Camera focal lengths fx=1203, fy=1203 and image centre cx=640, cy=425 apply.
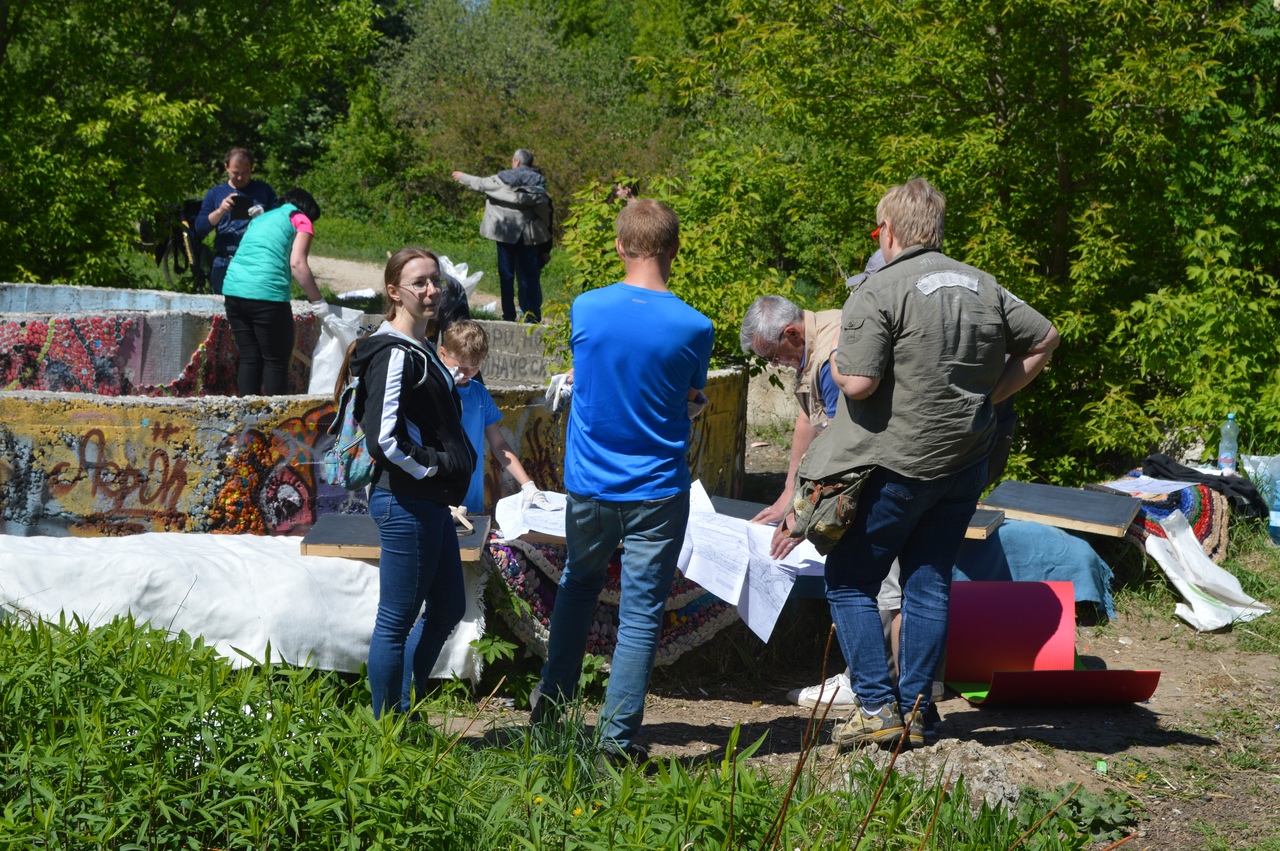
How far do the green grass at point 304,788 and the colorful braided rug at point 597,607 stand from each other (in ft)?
4.50

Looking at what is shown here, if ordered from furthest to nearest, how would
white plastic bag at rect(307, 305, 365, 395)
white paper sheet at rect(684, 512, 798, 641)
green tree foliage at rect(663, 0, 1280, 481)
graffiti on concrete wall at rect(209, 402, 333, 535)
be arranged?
white plastic bag at rect(307, 305, 365, 395) < green tree foliage at rect(663, 0, 1280, 481) < graffiti on concrete wall at rect(209, 402, 333, 535) < white paper sheet at rect(684, 512, 798, 641)

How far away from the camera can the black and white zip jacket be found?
10.9 feet

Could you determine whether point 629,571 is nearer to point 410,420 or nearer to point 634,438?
point 634,438

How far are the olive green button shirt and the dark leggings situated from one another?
4319mm

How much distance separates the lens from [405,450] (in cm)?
331

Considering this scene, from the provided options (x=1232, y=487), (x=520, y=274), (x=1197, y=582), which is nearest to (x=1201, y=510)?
(x=1232, y=487)

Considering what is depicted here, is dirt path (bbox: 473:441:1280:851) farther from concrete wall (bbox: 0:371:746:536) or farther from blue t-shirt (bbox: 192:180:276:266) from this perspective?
blue t-shirt (bbox: 192:180:276:266)

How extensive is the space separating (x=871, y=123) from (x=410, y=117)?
23.1 meters

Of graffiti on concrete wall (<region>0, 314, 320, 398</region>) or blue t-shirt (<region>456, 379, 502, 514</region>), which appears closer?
blue t-shirt (<region>456, 379, 502, 514</region>)

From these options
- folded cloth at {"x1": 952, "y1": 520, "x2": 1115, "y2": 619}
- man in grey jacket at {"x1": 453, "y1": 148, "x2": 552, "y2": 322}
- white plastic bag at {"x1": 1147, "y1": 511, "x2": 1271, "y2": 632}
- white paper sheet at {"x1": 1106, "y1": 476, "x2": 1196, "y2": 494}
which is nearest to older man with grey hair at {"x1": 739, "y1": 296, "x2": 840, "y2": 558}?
folded cloth at {"x1": 952, "y1": 520, "x2": 1115, "y2": 619}

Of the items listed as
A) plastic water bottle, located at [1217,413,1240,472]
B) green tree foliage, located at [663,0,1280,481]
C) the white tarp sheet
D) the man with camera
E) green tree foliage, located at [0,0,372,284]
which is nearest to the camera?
the white tarp sheet

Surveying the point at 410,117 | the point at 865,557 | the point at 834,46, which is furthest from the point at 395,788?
the point at 410,117

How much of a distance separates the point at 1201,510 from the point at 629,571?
3957 mm

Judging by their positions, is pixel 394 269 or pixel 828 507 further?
pixel 394 269
